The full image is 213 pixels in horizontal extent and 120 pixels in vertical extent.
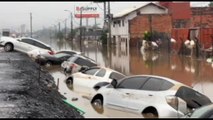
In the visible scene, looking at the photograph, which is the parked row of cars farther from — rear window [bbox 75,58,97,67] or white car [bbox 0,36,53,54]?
white car [bbox 0,36,53,54]

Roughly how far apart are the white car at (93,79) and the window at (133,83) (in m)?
4.03

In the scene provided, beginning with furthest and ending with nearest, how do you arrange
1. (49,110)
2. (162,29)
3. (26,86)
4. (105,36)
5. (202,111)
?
(105,36) < (162,29) < (26,86) < (49,110) < (202,111)

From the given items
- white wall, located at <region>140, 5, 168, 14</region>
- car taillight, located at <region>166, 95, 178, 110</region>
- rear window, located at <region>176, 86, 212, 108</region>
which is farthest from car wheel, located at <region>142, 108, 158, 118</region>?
white wall, located at <region>140, 5, 168, 14</region>

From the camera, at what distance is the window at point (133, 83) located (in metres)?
13.1

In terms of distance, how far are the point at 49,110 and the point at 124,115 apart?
3110mm

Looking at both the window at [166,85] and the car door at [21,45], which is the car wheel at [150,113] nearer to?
the window at [166,85]

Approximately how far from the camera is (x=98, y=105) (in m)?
15.0

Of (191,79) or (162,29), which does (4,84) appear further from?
(162,29)

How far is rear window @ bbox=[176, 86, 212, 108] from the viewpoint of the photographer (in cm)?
1181

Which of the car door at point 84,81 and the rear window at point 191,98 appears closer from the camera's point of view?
the rear window at point 191,98

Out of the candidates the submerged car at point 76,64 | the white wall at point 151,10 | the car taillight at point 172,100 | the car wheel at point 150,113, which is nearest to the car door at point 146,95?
the car wheel at point 150,113

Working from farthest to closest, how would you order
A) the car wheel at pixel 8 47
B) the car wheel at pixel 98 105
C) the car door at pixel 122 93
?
the car wheel at pixel 8 47, the car wheel at pixel 98 105, the car door at pixel 122 93

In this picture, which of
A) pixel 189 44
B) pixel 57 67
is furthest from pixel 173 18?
pixel 57 67

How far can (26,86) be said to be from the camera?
1510 cm
